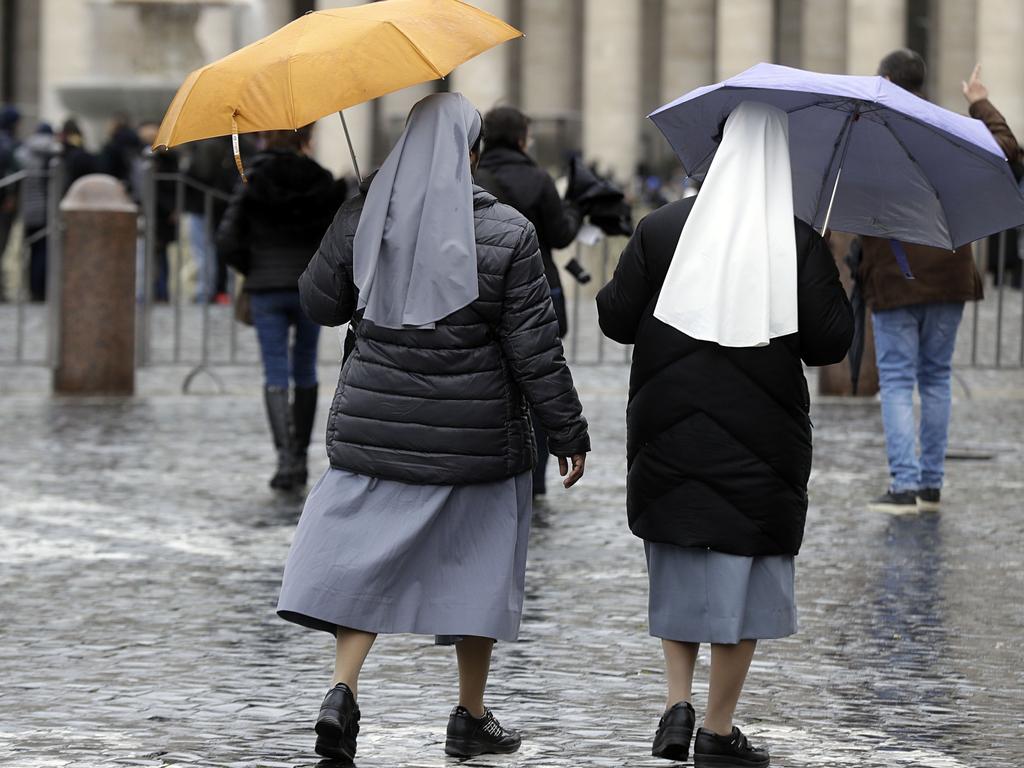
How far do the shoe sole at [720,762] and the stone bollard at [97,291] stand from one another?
1019 centimetres

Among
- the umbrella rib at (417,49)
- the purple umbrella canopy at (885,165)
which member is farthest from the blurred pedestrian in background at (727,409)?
the umbrella rib at (417,49)

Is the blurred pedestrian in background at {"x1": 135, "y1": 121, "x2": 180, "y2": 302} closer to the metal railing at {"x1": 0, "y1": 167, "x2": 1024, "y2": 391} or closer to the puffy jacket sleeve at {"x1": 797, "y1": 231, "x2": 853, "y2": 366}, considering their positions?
the metal railing at {"x1": 0, "y1": 167, "x2": 1024, "y2": 391}

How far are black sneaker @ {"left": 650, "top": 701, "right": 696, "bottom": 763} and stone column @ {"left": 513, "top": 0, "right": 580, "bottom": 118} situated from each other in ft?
180

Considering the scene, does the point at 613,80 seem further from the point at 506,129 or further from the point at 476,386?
the point at 476,386

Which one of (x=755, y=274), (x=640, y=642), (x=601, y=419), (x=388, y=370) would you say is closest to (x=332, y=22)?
(x=388, y=370)

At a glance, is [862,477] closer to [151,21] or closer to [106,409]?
[106,409]

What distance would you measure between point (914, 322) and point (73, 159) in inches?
584

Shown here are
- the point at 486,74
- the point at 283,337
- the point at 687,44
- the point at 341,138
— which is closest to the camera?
the point at 283,337

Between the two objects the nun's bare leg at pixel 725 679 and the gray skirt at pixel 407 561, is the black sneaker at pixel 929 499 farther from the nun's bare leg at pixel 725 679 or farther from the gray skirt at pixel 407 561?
the gray skirt at pixel 407 561

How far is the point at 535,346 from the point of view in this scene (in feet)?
17.8

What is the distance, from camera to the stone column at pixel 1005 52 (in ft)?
155

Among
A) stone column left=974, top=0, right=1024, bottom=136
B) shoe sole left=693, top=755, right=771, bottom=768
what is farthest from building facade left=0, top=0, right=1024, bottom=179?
shoe sole left=693, top=755, right=771, bottom=768

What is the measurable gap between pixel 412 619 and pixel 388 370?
1.95 ft

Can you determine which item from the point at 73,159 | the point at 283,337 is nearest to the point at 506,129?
the point at 283,337
